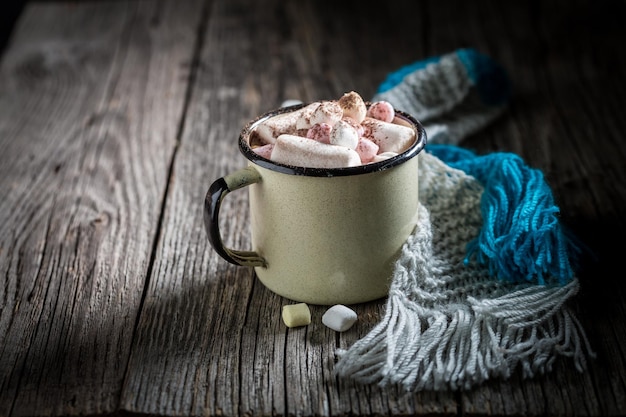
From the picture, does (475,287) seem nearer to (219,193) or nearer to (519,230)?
(519,230)

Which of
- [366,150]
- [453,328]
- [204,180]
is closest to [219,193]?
[366,150]

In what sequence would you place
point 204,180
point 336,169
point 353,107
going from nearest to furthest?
point 336,169, point 353,107, point 204,180

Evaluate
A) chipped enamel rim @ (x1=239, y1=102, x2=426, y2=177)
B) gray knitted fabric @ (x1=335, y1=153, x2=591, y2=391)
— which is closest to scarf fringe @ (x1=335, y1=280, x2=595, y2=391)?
gray knitted fabric @ (x1=335, y1=153, x2=591, y2=391)

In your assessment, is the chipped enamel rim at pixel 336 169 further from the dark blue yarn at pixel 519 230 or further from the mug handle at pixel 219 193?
the dark blue yarn at pixel 519 230

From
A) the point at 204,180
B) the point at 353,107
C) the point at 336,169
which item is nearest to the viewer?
the point at 336,169

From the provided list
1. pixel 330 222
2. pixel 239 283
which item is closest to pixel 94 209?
pixel 239 283

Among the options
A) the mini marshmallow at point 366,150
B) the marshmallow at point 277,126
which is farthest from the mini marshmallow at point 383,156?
the marshmallow at point 277,126
